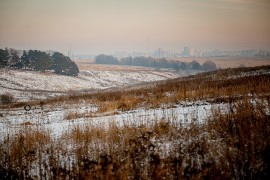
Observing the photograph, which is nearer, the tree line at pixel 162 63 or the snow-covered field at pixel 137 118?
the snow-covered field at pixel 137 118

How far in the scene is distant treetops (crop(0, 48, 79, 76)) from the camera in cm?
7006

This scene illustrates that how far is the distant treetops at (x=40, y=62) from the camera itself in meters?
70.1

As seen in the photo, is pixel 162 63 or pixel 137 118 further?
pixel 162 63

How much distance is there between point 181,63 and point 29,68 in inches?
3197

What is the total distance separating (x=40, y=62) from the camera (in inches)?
2753

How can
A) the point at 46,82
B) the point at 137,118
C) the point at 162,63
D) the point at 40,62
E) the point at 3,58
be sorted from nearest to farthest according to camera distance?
1. the point at 137,118
2. the point at 46,82
3. the point at 3,58
4. the point at 40,62
5. the point at 162,63

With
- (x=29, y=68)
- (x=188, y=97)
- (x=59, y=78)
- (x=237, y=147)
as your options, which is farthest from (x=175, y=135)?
(x=29, y=68)

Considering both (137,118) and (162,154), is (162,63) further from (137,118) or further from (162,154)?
(162,154)

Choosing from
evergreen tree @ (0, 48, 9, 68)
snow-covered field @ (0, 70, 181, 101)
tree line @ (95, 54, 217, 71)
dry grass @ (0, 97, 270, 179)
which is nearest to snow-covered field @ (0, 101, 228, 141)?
dry grass @ (0, 97, 270, 179)

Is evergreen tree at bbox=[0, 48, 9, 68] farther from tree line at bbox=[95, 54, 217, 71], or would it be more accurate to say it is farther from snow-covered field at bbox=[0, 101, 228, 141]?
tree line at bbox=[95, 54, 217, 71]

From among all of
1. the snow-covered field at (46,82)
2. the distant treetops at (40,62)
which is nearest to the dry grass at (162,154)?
the snow-covered field at (46,82)

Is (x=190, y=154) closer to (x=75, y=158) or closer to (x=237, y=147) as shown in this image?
(x=237, y=147)

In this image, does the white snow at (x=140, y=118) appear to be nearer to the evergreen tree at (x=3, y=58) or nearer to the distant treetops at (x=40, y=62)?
the distant treetops at (x=40, y=62)

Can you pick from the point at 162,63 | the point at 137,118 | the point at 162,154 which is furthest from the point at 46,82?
the point at 162,63
